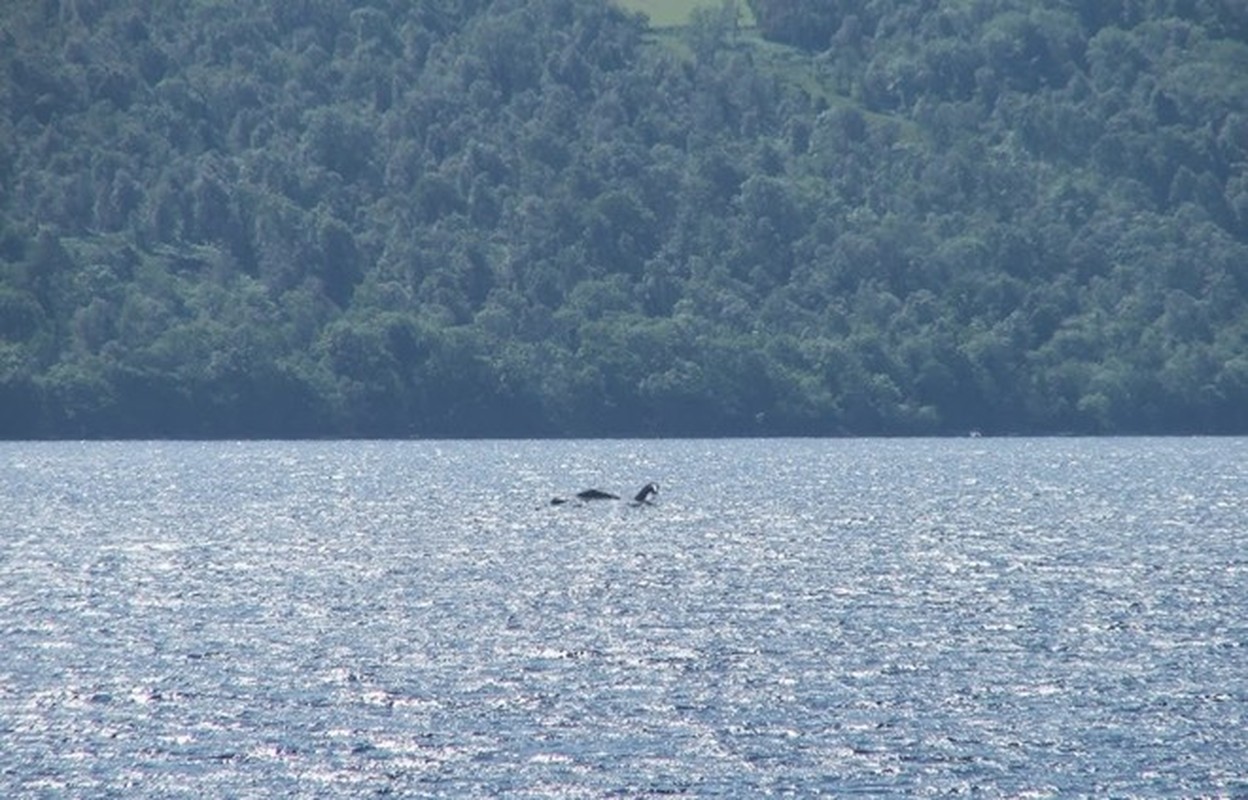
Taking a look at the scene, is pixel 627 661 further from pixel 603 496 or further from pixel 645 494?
pixel 603 496

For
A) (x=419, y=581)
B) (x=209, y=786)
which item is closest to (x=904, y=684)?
(x=209, y=786)

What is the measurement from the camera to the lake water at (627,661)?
69.6 metres

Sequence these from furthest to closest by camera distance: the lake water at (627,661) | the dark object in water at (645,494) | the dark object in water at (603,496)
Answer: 1. the dark object in water at (603,496)
2. the dark object in water at (645,494)
3. the lake water at (627,661)

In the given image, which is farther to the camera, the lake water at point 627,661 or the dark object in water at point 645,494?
the dark object in water at point 645,494

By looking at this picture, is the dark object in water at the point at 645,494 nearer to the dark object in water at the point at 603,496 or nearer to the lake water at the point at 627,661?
the dark object in water at the point at 603,496

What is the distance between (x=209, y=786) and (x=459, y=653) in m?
25.8

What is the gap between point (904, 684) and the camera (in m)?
83.9

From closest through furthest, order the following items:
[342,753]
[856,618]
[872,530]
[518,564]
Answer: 1. [342,753]
2. [856,618]
3. [518,564]
4. [872,530]

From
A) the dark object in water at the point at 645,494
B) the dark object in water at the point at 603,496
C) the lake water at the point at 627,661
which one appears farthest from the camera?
the dark object in water at the point at 603,496

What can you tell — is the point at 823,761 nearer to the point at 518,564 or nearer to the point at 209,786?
the point at 209,786

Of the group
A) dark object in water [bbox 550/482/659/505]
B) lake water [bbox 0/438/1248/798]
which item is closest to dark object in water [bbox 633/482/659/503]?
dark object in water [bbox 550/482/659/505]

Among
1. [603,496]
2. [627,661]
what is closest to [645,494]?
[603,496]

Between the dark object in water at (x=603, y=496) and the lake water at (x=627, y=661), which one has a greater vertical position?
the dark object in water at (x=603, y=496)

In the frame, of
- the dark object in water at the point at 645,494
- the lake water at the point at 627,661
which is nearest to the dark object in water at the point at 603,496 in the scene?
the dark object in water at the point at 645,494
